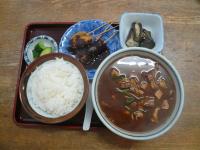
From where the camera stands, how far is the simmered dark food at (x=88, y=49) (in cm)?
205

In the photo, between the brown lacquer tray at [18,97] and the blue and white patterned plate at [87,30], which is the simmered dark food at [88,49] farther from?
the brown lacquer tray at [18,97]

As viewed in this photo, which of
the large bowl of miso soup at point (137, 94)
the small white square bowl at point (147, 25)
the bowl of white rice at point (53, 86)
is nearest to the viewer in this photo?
the large bowl of miso soup at point (137, 94)

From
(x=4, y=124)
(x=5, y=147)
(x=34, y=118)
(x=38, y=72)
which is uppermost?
(x=38, y=72)

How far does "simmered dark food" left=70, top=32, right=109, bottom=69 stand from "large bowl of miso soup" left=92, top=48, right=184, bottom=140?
0.90ft

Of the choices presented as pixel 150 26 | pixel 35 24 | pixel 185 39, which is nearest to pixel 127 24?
pixel 150 26

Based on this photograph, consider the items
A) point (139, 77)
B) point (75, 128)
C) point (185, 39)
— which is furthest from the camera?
point (185, 39)

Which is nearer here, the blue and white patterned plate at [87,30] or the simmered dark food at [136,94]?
the simmered dark food at [136,94]

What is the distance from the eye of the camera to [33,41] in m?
2.13

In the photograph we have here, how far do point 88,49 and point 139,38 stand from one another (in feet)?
1.25

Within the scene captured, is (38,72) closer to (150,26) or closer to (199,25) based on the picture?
(150,26)

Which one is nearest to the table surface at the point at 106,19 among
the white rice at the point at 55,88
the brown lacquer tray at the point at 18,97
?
the brown lacquer tray at the point at 18,97

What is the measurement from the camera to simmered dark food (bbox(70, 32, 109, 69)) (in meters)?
2.05

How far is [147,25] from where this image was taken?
2.14 metres

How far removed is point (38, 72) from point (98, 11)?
70 cm
